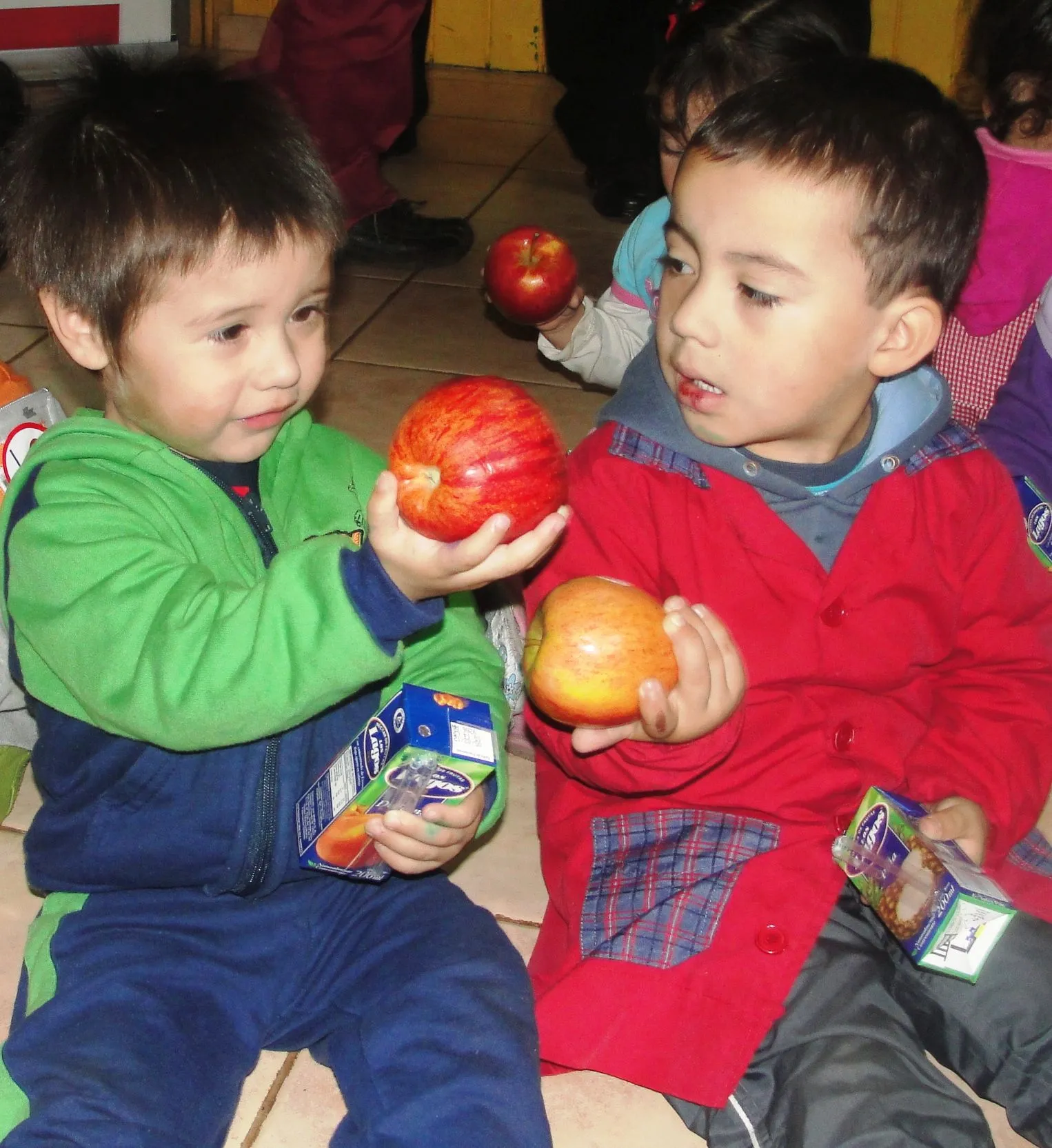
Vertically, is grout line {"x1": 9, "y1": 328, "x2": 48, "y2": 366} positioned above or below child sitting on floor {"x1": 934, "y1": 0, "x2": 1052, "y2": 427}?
below

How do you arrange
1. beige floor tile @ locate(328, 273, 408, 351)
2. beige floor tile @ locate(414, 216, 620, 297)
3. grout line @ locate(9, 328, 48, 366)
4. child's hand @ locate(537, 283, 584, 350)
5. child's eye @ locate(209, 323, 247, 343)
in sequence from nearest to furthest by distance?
child's eye @ locate(209, 323, 247, 343), child's hand @ locate(537, 283, 584, 350), grout line @ locate(9, 328, 48, 366), beige floor tile @ locate(328, 273, 408, 351), beige floor tile @ locate(414, 216, 620, 297)

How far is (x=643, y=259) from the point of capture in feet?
6.98

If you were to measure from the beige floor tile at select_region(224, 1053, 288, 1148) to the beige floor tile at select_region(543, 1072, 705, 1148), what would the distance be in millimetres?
261

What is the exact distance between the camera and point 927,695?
4.53ft

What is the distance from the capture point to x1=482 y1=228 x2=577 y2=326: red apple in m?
2.13

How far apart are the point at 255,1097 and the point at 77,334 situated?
0.72 m

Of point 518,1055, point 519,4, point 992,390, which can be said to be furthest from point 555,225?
point 518,1055

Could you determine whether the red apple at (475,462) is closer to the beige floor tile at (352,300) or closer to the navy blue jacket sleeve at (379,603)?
the navy blue jacket sleeve at (379,603)

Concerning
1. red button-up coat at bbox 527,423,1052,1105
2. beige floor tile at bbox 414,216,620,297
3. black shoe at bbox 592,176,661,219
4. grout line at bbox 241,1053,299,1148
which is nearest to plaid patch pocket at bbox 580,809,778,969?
red button-up coat at bbox 527,423,1052,1105

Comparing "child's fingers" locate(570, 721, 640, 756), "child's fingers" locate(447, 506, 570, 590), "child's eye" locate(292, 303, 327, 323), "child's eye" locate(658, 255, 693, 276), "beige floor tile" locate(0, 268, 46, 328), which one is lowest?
"beige floor tile" locate(0, 268, 46, 328)

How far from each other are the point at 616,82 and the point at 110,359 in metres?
2.70

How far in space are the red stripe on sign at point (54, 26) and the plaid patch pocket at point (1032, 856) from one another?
151 inches

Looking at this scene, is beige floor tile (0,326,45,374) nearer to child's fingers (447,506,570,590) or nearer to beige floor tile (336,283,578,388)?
beige floor tile (336,283,578,388)

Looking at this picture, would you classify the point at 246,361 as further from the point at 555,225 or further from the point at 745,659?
the point at 555,225
